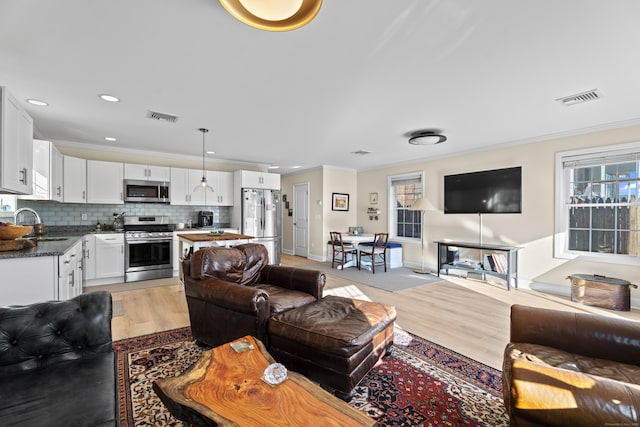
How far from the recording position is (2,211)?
385 centimetres

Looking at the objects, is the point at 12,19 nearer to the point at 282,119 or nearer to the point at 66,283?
the point at 66,283

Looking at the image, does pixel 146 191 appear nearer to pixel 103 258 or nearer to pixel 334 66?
pixel 103 258

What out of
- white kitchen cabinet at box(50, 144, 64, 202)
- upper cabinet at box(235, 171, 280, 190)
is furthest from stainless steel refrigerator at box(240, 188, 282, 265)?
white kitchen cabinet at box(50, 144, 64, 202)

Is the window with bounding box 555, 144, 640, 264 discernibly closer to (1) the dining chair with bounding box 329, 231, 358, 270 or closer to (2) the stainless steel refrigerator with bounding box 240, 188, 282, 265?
(1) the dining chair with bounding box 329, 231, 358, 270

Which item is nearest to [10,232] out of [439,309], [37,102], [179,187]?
[37,102]

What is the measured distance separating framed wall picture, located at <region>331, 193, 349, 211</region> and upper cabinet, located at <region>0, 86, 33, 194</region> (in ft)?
18.3

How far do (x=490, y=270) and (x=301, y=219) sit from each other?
4.84 meters

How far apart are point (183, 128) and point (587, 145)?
18.9 ft

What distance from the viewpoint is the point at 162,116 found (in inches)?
144

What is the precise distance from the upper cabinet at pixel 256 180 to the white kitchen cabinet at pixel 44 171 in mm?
2898

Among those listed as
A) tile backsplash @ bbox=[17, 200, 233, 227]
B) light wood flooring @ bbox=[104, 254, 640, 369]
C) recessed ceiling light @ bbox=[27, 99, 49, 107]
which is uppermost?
recessed ceiling light @ bbox=[27, 99, 49, 107]

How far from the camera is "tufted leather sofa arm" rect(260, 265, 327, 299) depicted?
109 inches

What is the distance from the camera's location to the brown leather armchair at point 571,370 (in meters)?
1.05

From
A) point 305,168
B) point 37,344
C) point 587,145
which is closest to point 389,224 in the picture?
point 305,168
